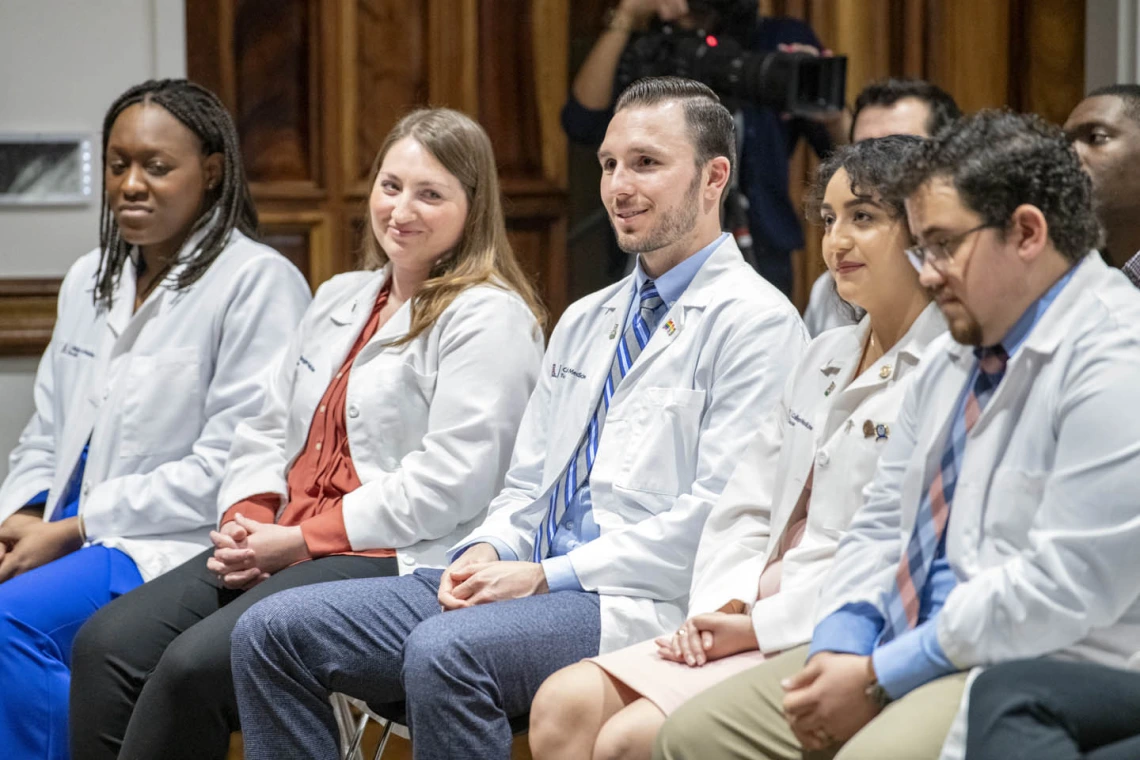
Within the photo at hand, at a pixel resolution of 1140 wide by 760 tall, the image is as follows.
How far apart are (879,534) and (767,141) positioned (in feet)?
5.85

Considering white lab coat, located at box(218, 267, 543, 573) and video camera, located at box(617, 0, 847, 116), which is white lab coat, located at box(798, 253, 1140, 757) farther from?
video camera, located at box(617, 0, 847, 116)

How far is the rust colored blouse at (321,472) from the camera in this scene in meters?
2.54

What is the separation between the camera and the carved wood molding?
136 inches

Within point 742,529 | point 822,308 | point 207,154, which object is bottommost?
point 742,529

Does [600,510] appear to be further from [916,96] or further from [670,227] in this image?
[916,96]

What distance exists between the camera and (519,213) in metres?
3.72

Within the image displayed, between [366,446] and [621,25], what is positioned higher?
[621,25]

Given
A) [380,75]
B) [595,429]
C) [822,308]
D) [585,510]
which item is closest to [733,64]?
[822,308]

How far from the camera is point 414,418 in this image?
2523 millimetres

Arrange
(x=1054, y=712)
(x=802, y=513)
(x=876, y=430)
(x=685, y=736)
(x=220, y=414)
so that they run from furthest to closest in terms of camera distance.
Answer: (x=220, y=414)
(x=802, y=513)
(x=876, y=430)
(x=685, y=736)
(x=1054, y=712)

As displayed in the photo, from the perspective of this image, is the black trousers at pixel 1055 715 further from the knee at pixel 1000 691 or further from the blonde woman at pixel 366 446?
the blonde woman at pixel 366 446

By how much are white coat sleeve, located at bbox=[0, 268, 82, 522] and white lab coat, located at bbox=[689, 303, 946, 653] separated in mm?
1552

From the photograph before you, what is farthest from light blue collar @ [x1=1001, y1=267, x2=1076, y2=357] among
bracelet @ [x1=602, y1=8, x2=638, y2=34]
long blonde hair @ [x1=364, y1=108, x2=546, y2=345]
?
bracelet @ [x1=602, y1=8, x2=638, y2=34]

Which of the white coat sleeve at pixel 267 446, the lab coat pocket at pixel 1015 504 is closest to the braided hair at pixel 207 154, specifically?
the white coat sleeve at pixel 267 446
